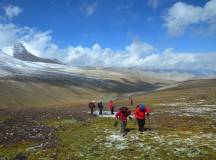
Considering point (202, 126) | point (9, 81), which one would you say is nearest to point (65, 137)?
point (202, 126)

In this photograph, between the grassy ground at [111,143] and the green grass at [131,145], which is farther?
the grassy ground at [111,143]

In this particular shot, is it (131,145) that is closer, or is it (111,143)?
(131,145)

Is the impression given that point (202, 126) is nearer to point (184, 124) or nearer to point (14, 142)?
point (184, 124)

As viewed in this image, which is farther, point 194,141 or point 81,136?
point 81,136

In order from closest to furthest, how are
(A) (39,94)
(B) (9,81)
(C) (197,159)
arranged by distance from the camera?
1. (C) (197,159)
2. (A) (39,94)
3. (B) (9,81)

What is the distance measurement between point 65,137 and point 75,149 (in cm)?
571

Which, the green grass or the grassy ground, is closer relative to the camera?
the green grass

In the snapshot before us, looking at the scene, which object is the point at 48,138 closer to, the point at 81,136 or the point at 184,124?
the point at 81,136

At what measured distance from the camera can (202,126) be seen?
1324 inches

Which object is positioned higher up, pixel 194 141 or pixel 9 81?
pixel 9 81

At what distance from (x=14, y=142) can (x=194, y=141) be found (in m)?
17.3

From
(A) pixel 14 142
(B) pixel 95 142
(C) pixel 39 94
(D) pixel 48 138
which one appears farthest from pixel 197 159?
(C) pixel 39 94

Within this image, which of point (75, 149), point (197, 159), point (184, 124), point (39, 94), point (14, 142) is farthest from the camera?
point (39, 94)

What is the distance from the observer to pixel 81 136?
30.9m
